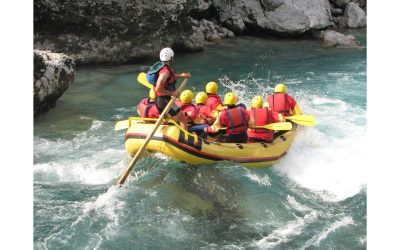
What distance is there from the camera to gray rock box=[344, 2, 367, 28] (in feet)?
73.2

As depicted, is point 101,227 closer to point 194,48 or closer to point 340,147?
point 340,147

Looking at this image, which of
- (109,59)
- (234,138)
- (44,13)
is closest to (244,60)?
(109,59)

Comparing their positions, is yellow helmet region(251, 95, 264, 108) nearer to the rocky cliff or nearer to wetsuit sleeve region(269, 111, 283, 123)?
wetsuit sleeve region(269, 111, 283, 123)

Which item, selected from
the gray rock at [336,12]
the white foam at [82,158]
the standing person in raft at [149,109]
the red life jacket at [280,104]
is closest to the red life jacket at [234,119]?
the standing person in raft at [149,109]

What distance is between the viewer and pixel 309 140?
31.9ft

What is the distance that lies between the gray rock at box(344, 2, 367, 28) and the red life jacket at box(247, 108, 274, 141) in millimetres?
15613

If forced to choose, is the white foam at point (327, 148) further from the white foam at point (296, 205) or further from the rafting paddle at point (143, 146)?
the rafting paddle at point (143, 146)

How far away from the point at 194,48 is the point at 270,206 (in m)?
10.6

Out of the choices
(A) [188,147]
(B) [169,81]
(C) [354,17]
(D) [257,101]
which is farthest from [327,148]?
(C) [354,17]

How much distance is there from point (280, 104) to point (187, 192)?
2.89m

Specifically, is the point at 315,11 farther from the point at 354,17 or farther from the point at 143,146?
the point at 143,146

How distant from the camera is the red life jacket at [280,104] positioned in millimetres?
9125

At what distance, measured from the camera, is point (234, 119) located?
25.1ft

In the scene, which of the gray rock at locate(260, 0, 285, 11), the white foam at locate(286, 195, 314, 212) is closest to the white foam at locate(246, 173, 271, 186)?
the white foam at locate(286, 195, 314, 212)
